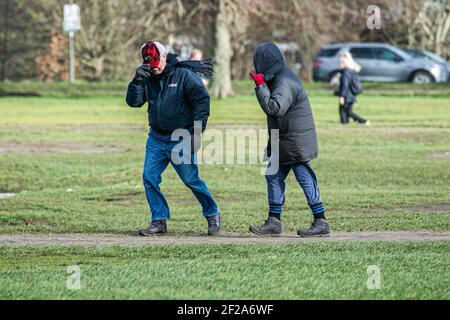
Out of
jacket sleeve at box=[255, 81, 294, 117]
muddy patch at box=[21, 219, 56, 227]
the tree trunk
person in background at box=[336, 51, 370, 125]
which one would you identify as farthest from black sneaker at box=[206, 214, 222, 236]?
the tree trunk

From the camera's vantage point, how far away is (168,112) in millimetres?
10758

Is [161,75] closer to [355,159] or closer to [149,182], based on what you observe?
[149,182]

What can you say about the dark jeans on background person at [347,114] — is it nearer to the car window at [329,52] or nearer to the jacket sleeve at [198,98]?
the jacket sleeve at [198,98]

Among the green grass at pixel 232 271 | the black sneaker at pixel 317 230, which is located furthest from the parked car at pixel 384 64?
the green grass at pixel 232 271

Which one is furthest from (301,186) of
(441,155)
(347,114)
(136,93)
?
(347,114)

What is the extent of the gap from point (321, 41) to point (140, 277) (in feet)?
165

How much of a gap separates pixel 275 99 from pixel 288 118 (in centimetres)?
31

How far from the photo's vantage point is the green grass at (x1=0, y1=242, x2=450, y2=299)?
790 centimetres

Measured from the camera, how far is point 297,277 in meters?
8.43

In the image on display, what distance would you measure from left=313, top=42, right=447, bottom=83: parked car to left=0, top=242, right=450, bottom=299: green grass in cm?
3789

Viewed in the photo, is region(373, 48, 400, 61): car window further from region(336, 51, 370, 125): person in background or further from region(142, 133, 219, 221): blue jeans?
region(142, 133, 219, 221): blue jeans

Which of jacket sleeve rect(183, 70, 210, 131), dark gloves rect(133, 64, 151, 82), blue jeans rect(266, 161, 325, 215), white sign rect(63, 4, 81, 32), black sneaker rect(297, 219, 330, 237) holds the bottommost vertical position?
black sneaker rect(297, 219, 330, 237)

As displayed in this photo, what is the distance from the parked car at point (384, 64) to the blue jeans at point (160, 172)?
36.7 meters

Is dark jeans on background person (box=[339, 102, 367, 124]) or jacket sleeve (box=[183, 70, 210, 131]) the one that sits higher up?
jacket sleeve (box=[183, 70, 210, 131])
